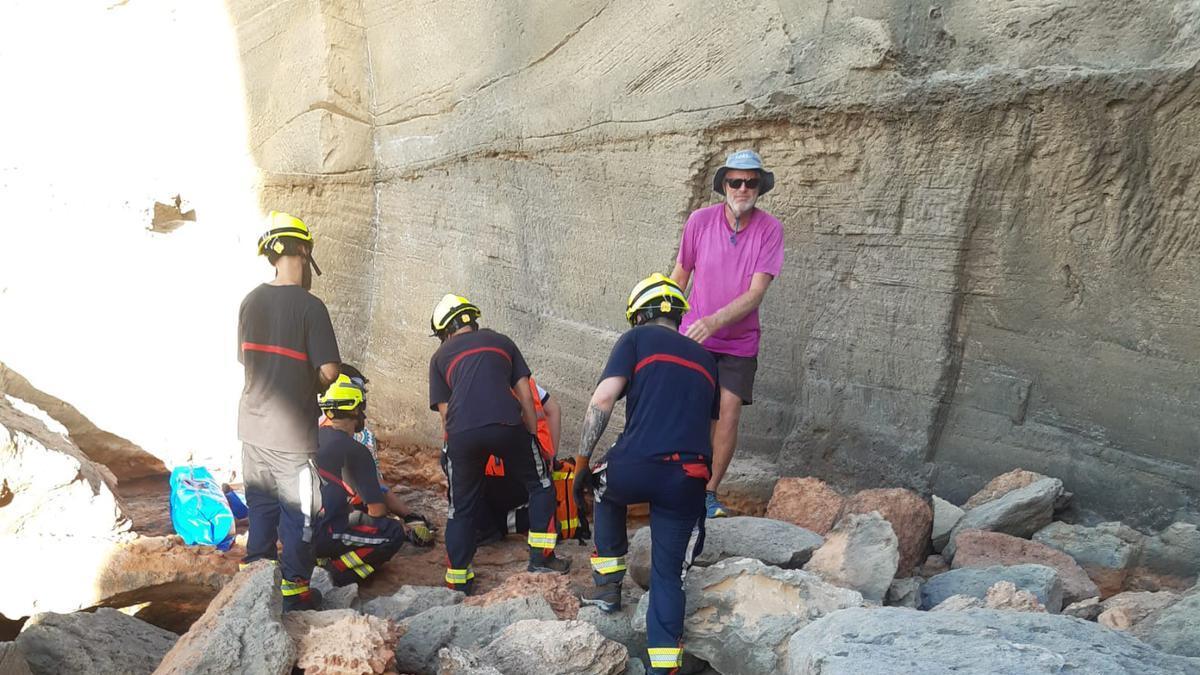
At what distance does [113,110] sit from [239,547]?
4007mm

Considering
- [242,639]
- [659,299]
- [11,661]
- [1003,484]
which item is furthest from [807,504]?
[11,661]

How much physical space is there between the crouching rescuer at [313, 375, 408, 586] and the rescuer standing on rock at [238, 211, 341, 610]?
1.40 ft

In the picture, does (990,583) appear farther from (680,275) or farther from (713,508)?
(680,275)

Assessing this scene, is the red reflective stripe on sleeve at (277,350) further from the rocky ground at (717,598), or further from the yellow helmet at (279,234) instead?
the rocky ground at (717,598)

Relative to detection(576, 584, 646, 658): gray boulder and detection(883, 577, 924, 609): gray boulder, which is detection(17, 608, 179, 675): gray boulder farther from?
detection(883, 577, 924, 609): gray boulder

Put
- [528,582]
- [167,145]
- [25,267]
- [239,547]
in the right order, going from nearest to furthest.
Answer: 1. [528,582]
2. [239,547]
3. [25,267]
4. [167,145]

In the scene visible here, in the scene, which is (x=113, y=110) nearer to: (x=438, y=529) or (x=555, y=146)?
(x=555, y=146)

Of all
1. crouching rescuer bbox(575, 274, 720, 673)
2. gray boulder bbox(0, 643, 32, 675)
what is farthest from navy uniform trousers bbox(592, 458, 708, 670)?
gray boulder bbox(0, 643, 32, 675)

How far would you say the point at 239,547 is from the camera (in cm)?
505

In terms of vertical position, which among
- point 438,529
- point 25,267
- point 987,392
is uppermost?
point 25,267

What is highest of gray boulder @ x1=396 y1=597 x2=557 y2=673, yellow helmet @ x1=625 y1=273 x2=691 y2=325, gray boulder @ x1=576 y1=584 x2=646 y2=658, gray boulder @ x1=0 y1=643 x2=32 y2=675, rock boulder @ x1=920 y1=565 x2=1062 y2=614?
yellow helmet @ x1=625 y1=273 x2=691 y2=325

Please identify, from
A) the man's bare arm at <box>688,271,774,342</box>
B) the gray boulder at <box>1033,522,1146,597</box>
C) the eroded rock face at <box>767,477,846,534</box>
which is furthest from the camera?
the eroded rock face at <box>767,477,846,534</box>

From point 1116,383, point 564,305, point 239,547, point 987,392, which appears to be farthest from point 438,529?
point 1116,383

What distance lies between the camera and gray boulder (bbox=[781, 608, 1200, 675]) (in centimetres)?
247
